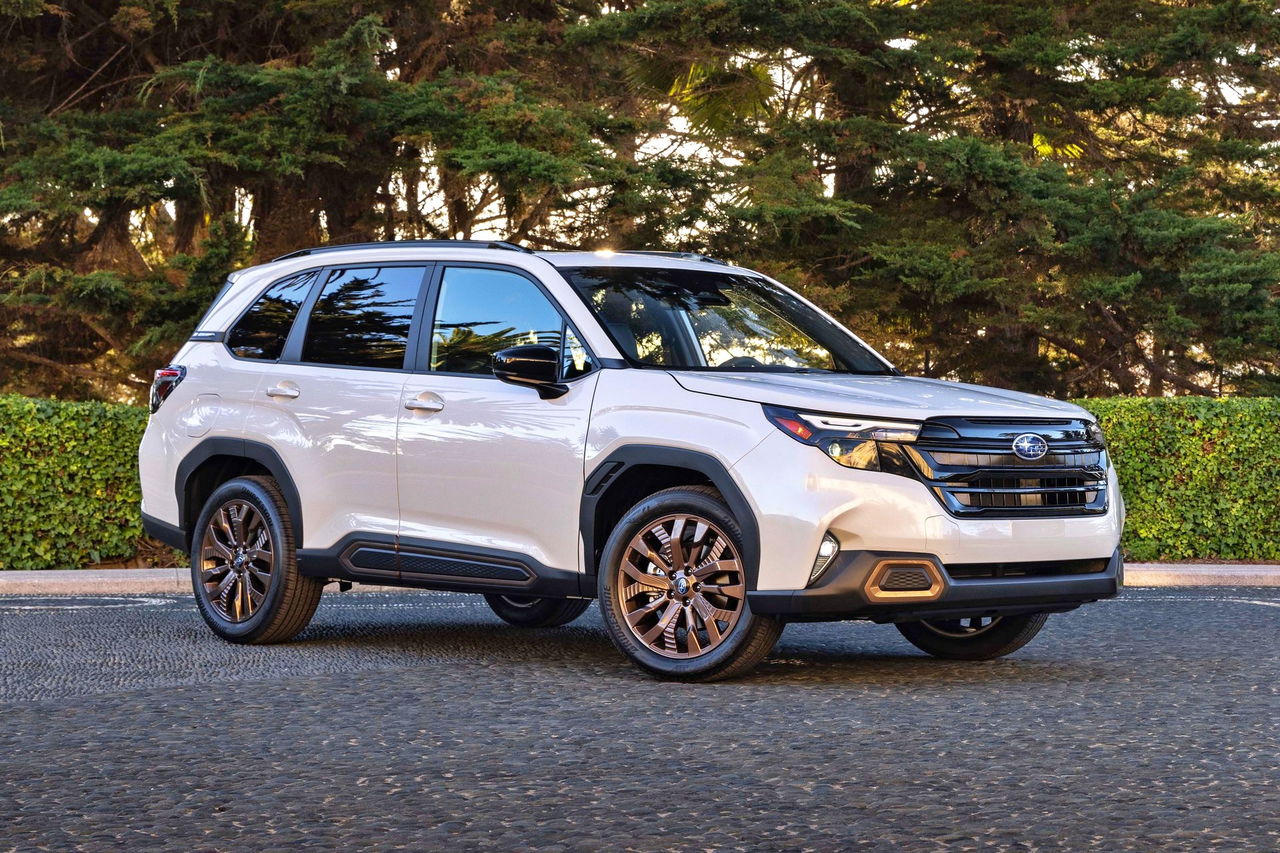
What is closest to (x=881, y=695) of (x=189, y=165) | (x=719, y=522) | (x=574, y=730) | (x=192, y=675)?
(x=719, y=522)

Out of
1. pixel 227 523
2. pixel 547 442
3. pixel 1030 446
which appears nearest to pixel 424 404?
pixel 547 442

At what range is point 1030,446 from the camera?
7.60 m

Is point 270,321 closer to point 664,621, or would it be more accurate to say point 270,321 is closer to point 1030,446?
point 664,621

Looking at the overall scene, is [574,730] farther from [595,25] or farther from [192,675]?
[595,25]

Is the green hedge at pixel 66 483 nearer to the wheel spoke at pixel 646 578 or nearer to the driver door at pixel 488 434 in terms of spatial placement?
the driver door at pixel 488 434

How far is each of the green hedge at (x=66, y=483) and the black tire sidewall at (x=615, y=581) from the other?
7759 millimetres

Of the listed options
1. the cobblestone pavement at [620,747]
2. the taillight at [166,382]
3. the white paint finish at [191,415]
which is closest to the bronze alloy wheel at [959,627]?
the cobblestone pavement at [620,747]

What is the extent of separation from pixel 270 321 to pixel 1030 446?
438 centimetres

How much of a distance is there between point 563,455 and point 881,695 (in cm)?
182

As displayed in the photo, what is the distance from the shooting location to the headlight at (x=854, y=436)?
23.7 ft

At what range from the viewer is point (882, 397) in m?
7.52

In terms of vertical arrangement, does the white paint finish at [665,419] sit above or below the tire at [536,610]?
above

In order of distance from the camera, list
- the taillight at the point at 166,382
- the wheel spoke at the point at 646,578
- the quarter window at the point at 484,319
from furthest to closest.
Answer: the taillight at the point at 166,382 < the quarter window at the point at 484,319 < the wheel spoke at the point at 646,578

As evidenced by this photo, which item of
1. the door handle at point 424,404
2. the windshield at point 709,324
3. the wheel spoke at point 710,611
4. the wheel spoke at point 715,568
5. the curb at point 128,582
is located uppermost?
the windshield at point 709,324
